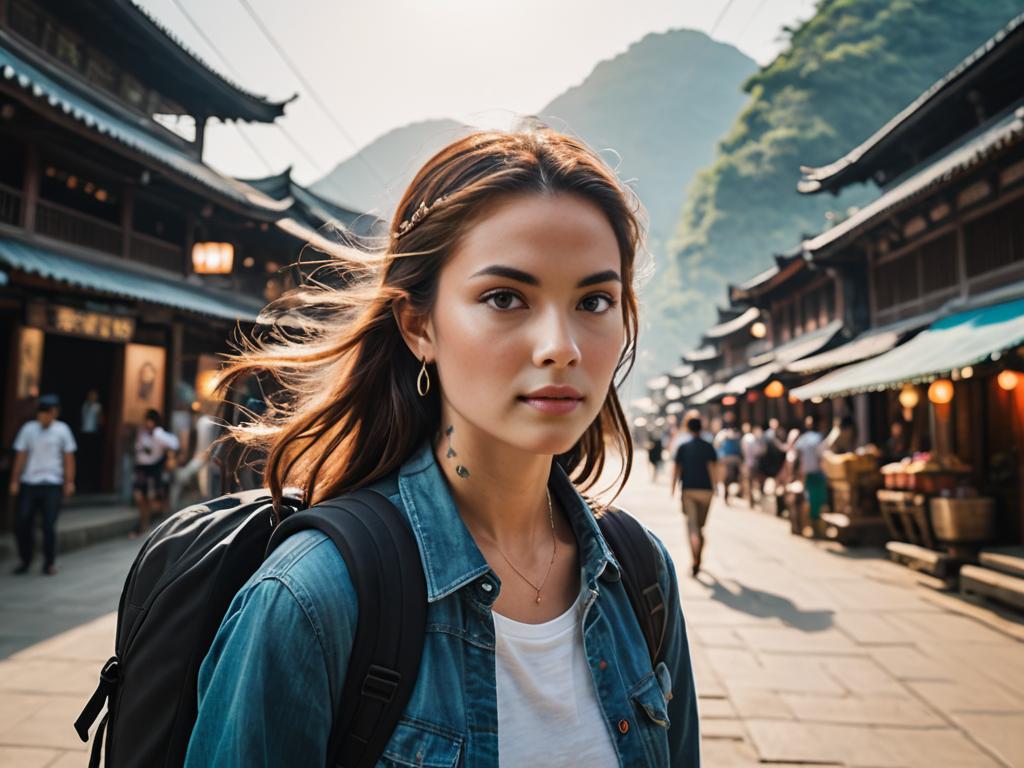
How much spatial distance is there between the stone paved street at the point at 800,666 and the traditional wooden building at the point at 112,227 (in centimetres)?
412

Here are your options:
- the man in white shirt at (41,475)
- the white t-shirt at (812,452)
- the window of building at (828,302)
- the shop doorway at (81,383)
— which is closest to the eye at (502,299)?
the man in white shirt at (41,475)

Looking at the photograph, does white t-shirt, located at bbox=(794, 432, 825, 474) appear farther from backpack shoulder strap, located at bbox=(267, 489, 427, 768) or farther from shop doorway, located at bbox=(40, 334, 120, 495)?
shop doorway, located at bbox=(40, 334, 120, 495)

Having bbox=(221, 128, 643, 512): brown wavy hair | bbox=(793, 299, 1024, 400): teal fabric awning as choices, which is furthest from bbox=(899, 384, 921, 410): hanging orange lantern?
bbox=(221, 128, 643, 512): brown wavy hair

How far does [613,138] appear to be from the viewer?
488ft

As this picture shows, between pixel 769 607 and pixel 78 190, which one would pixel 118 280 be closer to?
pixel 78 190

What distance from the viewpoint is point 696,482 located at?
7789 mm

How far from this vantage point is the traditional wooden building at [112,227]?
31.3 feet

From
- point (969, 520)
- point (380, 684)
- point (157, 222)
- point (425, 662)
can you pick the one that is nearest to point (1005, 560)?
point (969, 520)

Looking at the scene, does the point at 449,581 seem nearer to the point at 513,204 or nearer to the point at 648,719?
the point at 648,719

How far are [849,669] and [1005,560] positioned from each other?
9.85ft

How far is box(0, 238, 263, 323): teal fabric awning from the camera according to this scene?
861cm

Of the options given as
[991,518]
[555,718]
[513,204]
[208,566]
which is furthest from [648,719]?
[991,518]

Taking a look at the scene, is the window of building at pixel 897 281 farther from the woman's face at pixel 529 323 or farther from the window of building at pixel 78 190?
the window of building at pixel 78 190

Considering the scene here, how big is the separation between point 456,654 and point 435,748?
0.15 metres
